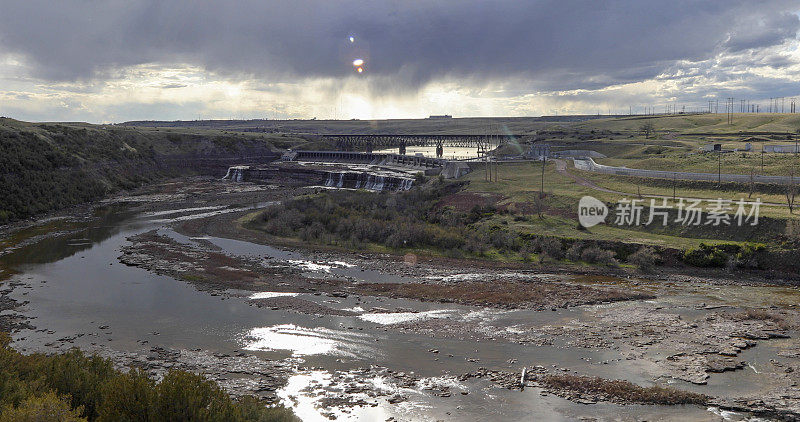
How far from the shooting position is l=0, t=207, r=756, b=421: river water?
65.5 feet

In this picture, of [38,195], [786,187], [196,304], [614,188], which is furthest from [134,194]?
[786,187]

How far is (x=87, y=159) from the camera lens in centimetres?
9294

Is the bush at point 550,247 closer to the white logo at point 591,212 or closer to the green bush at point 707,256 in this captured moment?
the white logo at point 591,212

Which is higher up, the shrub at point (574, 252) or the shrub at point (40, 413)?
the shrub at point (40, 413)

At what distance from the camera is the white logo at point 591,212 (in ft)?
172

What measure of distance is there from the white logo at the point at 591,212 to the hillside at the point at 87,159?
64.3 m

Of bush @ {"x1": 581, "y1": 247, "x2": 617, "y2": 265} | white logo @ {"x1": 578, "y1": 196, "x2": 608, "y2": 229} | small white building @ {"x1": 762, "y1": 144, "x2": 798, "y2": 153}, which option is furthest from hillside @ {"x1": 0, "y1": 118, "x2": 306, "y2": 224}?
small white building @ {"x1": 762, "y1": 144, "x2": 798, "y2": 153}

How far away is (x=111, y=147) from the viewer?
348ft

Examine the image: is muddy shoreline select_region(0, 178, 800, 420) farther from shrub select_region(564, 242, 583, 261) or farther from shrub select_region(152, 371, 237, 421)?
shrub select_region(152, 371, 237, 421)

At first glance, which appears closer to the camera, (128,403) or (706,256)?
(128,403)

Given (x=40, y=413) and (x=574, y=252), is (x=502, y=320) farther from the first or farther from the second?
(x=40, y=413)

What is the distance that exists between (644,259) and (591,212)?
547 inches

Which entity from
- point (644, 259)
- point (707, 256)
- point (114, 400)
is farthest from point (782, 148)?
point (114, 400)

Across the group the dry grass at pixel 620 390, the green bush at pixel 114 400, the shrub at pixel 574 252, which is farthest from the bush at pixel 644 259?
the green bush at pixel 114 400
